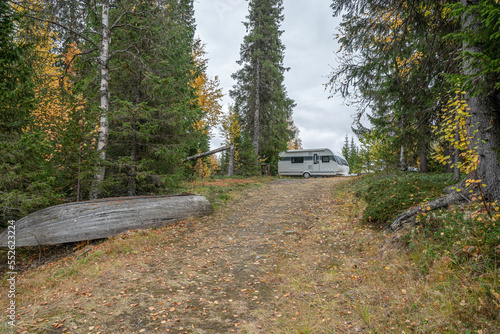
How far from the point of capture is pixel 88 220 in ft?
20.8

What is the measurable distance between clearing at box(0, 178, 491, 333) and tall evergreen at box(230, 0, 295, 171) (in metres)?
14.6

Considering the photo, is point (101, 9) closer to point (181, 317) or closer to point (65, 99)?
point (65, 99)

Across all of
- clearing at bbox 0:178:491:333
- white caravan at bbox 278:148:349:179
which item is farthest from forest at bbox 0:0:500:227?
white caravan at bbox 278:148:349:179

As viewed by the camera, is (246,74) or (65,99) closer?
(65,99)

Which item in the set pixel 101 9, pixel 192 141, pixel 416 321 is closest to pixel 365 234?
pixel 416 321

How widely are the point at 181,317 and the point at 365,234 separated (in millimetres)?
4830

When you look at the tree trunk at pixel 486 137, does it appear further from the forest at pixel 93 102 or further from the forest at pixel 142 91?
the forest at pixel 93 102

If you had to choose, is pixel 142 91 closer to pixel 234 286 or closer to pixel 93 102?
pixel 93 102

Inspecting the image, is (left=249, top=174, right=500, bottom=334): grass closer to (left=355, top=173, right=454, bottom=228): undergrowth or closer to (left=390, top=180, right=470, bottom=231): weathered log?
(left=390, top=180, right=470, bottom=231): weathered log

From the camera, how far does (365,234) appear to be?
20.0 feet

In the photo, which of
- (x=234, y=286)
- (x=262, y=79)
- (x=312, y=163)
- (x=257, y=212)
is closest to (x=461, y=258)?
(x=234, y=286)

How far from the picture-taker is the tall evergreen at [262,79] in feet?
67.4

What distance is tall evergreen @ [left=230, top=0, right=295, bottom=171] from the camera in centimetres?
2055

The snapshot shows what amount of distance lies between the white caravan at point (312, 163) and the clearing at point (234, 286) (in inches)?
703
